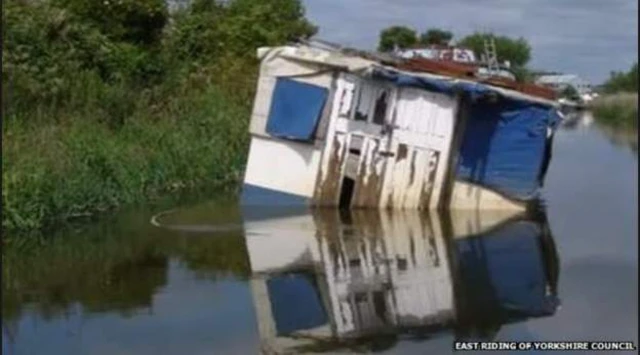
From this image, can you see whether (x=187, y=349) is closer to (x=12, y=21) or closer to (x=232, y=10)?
(x=12, y=21)

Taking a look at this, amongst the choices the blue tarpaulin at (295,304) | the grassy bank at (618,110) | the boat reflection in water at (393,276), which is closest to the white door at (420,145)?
Answer: the boat reflection in water at (393,276)

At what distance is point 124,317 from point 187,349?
1277mm

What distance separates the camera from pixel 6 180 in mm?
12188

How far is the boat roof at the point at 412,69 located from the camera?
1428 cm

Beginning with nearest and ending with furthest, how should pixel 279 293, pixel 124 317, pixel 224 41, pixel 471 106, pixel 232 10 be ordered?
pixel 124 317 → pixel 279 293 → pixel 471 106 → pixel 224 41 → pixel 232 10

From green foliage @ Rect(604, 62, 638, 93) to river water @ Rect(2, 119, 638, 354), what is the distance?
1.30 feet

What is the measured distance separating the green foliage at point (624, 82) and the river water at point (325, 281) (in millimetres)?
397

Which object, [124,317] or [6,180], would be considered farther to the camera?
[6,180]

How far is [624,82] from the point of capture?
12.1 feet

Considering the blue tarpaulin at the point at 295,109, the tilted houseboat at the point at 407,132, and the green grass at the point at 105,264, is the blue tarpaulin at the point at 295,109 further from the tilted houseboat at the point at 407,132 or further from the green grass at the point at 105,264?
the green grass at the point at 105,264

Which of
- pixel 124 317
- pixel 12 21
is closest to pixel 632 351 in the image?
pixel 124 317

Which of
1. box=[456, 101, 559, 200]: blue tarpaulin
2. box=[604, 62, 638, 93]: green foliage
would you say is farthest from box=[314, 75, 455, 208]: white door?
box=[604, 62, 638, 93]: green foliage

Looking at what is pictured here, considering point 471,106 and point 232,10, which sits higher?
point 232,10

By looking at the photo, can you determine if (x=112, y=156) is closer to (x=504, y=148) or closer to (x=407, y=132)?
(x=407, y=132)
